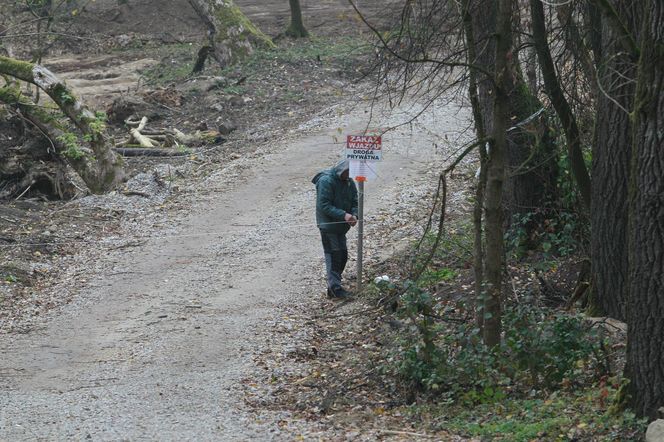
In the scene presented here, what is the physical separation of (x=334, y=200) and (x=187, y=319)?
2.29m

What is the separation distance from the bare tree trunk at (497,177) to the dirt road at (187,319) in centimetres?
222

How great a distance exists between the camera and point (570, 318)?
7727 mm

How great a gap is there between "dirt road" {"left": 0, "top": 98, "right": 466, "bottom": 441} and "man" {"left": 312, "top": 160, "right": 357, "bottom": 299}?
446 mm

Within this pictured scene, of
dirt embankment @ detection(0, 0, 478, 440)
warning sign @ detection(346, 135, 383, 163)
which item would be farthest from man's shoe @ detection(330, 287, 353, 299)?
warning sign @ detection(346, 135, 383, 163)

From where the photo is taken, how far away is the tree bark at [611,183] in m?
8.52

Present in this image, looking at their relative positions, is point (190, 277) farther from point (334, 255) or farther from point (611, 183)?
point (611, 183)

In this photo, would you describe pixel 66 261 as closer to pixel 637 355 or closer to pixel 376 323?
pixel 376 323

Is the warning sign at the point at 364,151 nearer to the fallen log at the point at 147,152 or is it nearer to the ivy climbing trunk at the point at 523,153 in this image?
the ivy climbing trunk at the point at 523,153

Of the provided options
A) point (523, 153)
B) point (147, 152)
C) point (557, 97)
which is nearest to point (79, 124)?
point (147, 152)

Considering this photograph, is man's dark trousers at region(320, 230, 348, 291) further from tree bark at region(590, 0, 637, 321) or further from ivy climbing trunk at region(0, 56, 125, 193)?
Answer: ivy climbing trunk at region(0, 56, 125, 193)

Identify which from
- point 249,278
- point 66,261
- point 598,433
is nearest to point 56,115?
point 66,261

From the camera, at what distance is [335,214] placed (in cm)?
1149

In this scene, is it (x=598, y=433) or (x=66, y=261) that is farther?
(x=66, y=261)

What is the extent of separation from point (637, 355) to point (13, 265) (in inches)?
367
